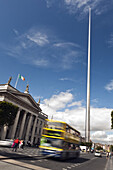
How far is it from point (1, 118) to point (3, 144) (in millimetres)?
7449

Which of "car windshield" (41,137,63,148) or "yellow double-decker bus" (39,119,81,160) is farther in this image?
"car windshield" (41,137,63,148)

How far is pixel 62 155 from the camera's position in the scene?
53.1 feet

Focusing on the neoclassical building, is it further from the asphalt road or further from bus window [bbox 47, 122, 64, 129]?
bus window [bbox 47, 122, 64, 129]

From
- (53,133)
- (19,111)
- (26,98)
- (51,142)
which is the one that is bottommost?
(51,142)

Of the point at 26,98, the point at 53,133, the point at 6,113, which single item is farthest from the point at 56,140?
the point at 26,98

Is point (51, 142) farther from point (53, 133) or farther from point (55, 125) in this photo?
point (55, 125)

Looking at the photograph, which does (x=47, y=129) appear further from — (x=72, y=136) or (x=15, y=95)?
(x=15, y=95)

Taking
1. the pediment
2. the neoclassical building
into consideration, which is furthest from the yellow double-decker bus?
the pediment

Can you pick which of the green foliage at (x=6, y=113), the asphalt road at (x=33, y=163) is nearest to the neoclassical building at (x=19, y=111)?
the green foliage at (x=6, y=113)

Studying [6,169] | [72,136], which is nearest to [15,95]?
[72,136]

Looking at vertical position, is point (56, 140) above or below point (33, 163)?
above

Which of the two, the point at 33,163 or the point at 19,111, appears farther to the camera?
the point at 19,111

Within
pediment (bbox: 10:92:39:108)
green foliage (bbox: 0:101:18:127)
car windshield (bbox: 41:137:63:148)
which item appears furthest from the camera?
pediment (bbox: 10:92:39:108)

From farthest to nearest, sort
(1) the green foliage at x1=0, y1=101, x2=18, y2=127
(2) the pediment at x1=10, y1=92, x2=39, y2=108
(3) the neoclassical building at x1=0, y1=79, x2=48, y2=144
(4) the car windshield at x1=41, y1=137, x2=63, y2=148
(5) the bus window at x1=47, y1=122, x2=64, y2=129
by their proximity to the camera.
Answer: (2) the pediment at x1=10, y1=92, x2=39, y2=108, (3) the neoclassical building at x1=0, y1=79, x2=48, y2=144, (1) the green foliage at x1=0, y1=101, x2=18, y2=127, (5) the bus window at x1=47, y1=122, x2=64, y2=129, (4) the car windshield at x1=41, y1=137, x2=63, y2=148
